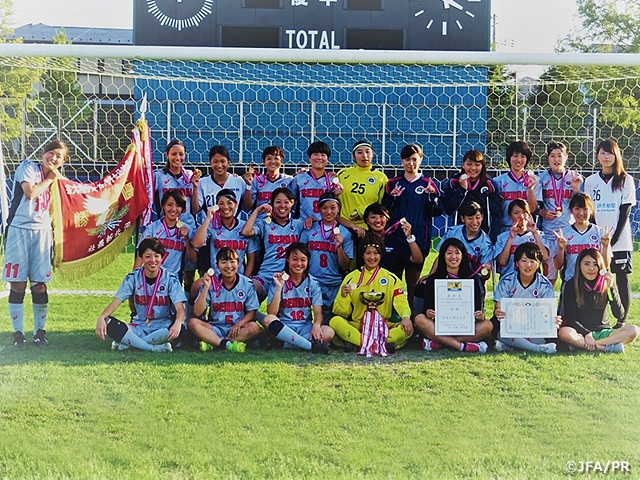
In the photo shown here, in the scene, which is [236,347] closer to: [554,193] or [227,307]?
[227,307]

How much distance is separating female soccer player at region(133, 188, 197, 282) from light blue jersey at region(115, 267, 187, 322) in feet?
0.69

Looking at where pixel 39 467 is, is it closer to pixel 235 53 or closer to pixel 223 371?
pixel 223 371

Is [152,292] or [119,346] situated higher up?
[152,292]

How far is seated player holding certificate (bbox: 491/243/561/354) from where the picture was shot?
12.6 ft

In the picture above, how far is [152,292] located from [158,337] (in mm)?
254

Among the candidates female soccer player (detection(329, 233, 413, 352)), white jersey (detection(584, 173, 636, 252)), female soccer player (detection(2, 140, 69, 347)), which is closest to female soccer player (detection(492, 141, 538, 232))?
white jersey (detection(584, 173, 636, 252))

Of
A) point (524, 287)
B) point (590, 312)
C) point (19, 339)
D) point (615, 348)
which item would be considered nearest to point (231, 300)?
point (19, 339)

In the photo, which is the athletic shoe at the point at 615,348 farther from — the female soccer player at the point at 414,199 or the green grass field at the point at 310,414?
the female soccer player at the point at 414,199

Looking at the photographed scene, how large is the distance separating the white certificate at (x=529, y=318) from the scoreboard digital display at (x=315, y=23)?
18.4 ft

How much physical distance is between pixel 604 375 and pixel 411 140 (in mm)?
6778

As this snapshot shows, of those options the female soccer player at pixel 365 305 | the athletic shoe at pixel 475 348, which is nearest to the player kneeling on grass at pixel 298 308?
the female soccer player at pixel 365 305

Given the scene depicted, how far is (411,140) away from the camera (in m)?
9.90

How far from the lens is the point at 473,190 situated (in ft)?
13.6

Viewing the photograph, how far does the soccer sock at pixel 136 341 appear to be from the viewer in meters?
3.79
